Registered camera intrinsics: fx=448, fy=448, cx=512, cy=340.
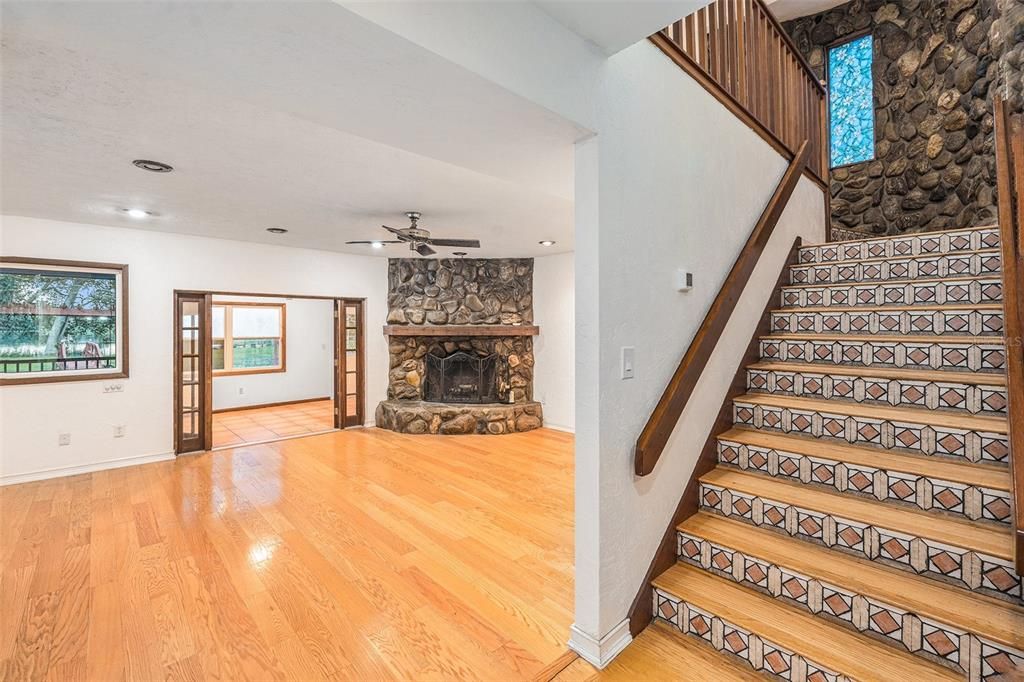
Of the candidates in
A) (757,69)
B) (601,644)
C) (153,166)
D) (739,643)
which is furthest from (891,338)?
(153,166)

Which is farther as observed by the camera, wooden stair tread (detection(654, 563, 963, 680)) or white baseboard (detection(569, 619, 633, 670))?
white baseboard (detection(569, 619, 633, 670))

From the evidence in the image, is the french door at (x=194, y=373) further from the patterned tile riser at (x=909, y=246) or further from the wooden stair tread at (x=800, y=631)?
the patterned tile riser at (x=909, y=246)

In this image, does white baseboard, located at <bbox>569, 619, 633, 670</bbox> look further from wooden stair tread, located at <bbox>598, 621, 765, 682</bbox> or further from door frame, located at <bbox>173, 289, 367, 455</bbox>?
door frame, located at <bbox>173, 289, 367, 455</bbox>

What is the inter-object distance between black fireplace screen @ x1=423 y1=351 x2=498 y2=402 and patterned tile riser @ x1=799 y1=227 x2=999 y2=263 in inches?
164

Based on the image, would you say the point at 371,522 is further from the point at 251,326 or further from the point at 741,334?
the point at 251,326

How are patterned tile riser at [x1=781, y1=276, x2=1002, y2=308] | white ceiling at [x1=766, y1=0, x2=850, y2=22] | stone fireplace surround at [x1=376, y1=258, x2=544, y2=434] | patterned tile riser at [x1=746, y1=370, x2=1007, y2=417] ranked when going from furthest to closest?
stone fireplace surround at [x1=376, y1=258, x2=544, y2=434], white ceiling at [x1=766, y1=0, x2=850, y2=22], patterned tile riser at [x1=781, y1=276, x2=1002, y2=308], patterned tile riser at [x1=746, y1=370, x2=1007, y2=417]

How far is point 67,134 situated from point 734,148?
364cm

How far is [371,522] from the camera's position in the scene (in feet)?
10.3

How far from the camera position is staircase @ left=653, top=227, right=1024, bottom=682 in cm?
145

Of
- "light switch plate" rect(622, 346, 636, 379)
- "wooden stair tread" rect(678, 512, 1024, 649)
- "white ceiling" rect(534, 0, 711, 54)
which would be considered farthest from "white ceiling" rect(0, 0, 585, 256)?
"wooden stair tread" rect(678, 512, 1024, 649)

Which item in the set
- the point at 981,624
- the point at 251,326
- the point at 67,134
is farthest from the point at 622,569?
the point at 251,326

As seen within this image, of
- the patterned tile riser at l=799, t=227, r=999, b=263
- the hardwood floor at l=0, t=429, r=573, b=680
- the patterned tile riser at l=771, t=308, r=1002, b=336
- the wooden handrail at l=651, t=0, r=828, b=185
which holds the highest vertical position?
the wooden handrail at l=651, t=0, r=828, b=185

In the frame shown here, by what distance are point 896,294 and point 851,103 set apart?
3847 millimetres

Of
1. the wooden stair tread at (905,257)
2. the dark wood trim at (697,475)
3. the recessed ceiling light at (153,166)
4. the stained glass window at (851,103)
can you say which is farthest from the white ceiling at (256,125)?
the stained glass window at (851,103)
